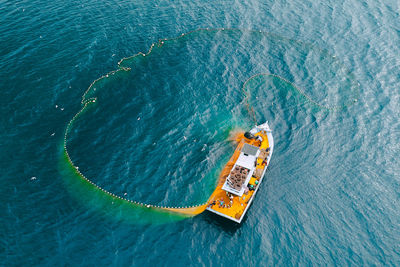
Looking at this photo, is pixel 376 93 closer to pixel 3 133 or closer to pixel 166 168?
pixel 166 168

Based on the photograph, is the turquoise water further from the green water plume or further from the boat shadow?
the green water plume

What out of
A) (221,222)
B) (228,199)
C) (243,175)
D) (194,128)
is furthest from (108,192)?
(243,175)

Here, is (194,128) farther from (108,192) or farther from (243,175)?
(108,192)

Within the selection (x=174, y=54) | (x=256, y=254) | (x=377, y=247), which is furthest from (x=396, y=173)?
(x=174, y=54)

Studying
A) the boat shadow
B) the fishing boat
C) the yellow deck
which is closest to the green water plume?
the boat shadow

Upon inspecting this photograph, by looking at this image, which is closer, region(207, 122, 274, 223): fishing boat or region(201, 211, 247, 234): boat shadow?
region(201, 211, 247, 234): boat shadow
